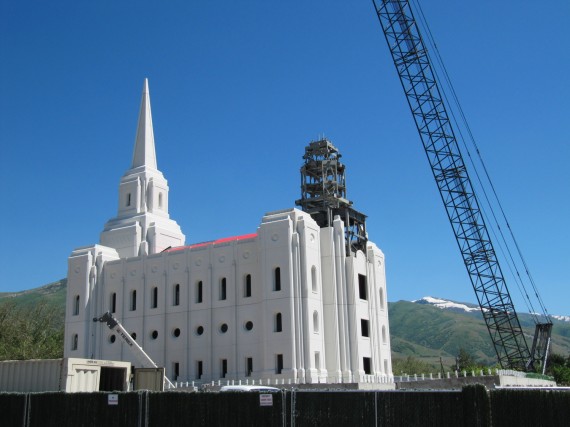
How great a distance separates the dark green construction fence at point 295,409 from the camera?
904 inches

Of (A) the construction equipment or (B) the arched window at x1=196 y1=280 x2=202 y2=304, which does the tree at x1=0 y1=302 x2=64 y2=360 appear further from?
(B) the arched window at x1=196 y1=280 x2=202 y2=304

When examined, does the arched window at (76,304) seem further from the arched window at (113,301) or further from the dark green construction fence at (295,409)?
the dark green construction fence at (295,409)

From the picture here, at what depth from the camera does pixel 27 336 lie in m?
90.6

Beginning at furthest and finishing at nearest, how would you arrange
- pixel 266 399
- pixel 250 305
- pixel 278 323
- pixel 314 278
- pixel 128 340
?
pixel 128 340 < pixel 250 305 < pixel 314 278 < pixel 278 323 < pixel 266 399

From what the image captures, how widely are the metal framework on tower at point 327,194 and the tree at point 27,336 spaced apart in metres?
40.0

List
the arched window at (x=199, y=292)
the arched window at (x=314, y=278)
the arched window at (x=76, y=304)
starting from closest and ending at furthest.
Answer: the arched window at (x=314, y=278), the arched window at (x=199, y=292), the arched window at (x=76, y=304)

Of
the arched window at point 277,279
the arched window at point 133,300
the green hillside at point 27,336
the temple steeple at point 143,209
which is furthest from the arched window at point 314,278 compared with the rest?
the green hillside at point 27,336

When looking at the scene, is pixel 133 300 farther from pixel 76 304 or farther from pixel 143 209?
pixel 143 209

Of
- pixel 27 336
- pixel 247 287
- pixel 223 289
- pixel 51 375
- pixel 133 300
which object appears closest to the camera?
pixel 51 375

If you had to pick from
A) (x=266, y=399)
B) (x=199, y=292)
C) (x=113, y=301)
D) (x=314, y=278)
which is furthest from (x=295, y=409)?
(x=113, y=301)

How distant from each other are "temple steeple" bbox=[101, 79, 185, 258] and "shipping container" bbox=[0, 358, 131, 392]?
3074cm

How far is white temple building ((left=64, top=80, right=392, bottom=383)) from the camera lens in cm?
6038

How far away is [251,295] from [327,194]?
14361 mm

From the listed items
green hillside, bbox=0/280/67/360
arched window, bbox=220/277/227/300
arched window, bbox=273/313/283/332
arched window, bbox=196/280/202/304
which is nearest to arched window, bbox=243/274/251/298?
arched window, bbox=220/277/227/300
